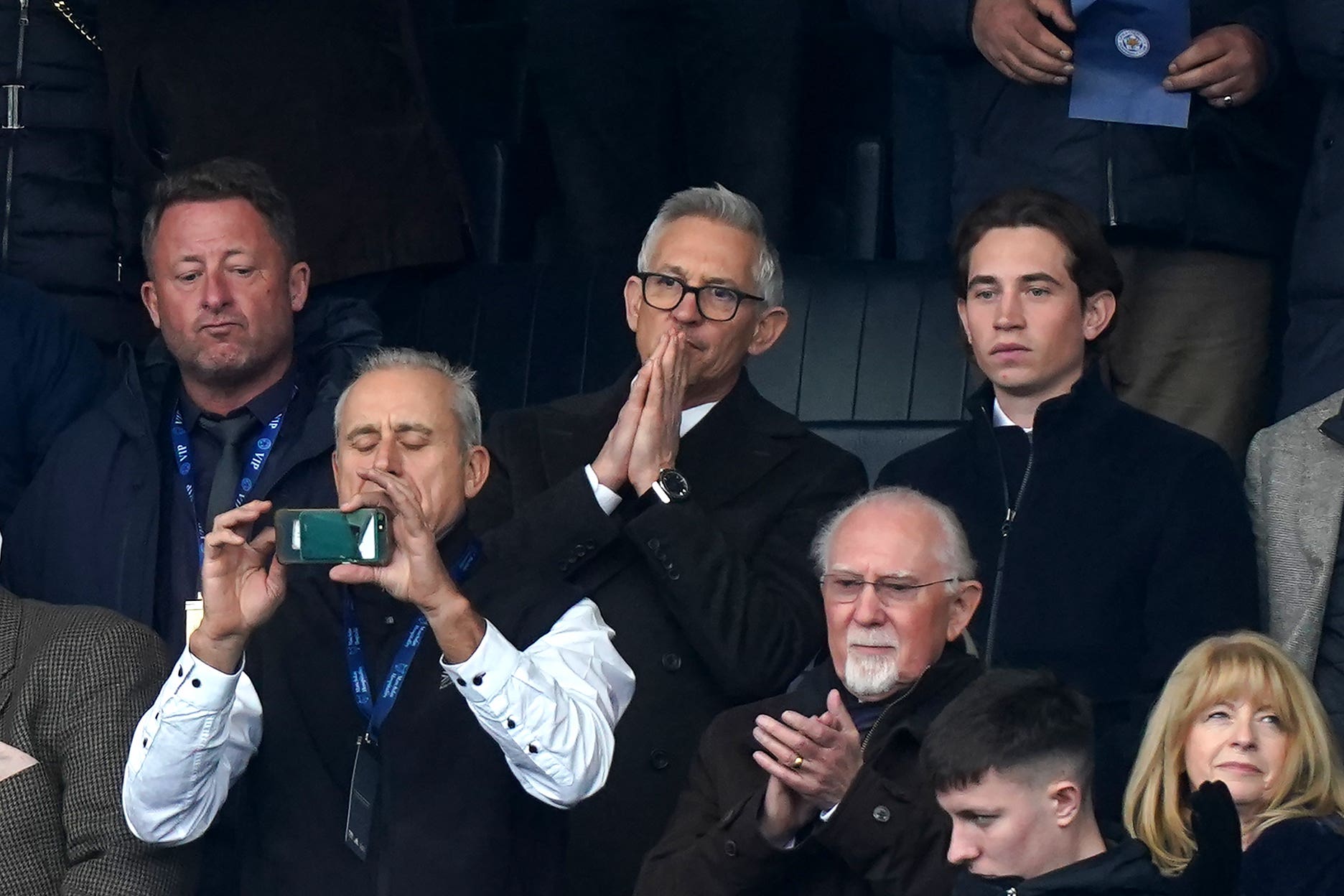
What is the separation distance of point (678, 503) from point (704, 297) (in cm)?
47

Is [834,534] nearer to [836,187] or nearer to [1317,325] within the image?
[1317,325]

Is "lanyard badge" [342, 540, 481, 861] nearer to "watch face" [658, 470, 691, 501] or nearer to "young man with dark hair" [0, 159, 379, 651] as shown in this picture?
A: "watch face" [658, 470, 691, 501]

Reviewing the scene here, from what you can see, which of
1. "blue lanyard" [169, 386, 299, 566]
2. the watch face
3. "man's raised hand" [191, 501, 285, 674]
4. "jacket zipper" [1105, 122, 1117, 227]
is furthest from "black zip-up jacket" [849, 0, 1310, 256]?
"man's raised hand" [191, 501, 285, 674]

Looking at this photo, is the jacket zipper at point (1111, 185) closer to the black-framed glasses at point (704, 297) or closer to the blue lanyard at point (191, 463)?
the black-framed glasses at point (704, 297)

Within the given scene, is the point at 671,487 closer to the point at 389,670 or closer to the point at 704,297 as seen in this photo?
the point at 704,297

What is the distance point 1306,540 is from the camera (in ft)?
13.1

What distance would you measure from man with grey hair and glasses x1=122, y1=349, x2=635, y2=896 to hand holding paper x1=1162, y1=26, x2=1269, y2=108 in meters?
1.56

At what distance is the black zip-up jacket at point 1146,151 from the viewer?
456cm

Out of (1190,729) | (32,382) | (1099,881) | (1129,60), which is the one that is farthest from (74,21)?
(1099,881)

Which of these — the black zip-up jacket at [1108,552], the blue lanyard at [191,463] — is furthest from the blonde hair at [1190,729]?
the blue lanyard at [191,463]

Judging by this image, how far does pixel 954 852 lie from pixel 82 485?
2.01m

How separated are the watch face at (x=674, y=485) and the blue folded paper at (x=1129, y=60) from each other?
3.55 feet

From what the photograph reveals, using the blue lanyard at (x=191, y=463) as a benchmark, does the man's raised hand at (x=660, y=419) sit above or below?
above

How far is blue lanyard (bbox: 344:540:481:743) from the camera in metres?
3.53
